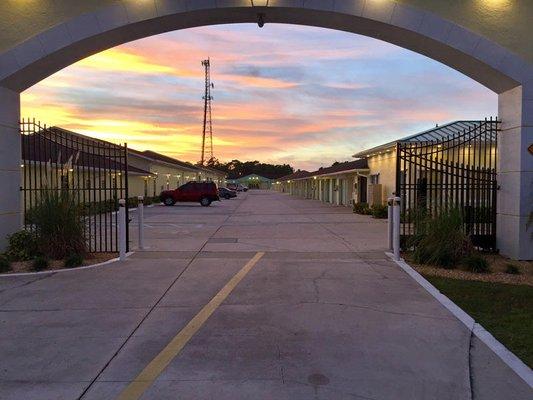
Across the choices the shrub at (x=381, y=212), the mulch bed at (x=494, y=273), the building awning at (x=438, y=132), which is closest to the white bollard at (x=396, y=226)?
the mulch bed at (x=494, y=273)

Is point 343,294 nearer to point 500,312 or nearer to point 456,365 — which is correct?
point 500,312

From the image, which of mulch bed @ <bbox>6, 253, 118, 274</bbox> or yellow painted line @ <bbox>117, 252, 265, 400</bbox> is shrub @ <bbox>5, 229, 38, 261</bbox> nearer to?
mulch bed @ <bbox>6, 253, 118, 274</bbox>

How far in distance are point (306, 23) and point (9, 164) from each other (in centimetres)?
737

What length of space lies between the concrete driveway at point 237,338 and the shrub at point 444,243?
1.09 meters

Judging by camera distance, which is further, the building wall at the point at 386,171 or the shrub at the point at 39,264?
the building wall at the point at 386,171

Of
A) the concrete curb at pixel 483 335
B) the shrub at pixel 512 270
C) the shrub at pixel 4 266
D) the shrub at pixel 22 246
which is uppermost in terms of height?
the shrub at pixel 22 246

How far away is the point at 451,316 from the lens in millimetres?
6633

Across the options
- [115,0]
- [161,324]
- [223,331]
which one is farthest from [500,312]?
[115,0]

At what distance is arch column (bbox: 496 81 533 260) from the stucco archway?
22mm

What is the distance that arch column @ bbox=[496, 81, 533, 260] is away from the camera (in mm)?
10977

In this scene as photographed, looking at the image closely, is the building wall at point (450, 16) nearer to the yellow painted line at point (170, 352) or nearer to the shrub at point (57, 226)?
the shrub at point (57, 226)

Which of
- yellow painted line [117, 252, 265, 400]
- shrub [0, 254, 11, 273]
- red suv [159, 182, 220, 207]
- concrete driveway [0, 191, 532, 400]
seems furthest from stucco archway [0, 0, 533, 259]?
red suv [159, 182, 220, 207]

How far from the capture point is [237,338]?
5617 mm

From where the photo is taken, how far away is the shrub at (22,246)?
10.7m
